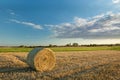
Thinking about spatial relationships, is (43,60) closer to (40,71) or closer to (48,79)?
(40,71)

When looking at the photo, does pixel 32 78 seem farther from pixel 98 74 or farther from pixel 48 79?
pixel 98 74

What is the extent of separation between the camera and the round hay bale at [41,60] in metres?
13.5

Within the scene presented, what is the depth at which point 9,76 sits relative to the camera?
11578 mm

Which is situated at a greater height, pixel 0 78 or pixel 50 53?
pixel 50 53

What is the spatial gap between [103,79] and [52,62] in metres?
4.67

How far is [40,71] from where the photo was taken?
13.3 metres

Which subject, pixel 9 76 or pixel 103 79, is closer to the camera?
pixel 103 79

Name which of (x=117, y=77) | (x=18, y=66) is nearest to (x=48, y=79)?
(x=117, y=77)

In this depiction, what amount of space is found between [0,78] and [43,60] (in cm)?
331

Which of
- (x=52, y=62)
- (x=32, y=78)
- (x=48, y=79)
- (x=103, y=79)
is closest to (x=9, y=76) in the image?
(x=32, y=78)

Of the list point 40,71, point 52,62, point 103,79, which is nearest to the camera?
point 103,79

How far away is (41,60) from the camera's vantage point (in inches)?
544

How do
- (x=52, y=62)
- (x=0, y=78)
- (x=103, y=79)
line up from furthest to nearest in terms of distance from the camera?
(x=52, y=62) < (x=0, y=78) < (x=103, y=79)

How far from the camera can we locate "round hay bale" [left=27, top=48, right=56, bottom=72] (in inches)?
531
